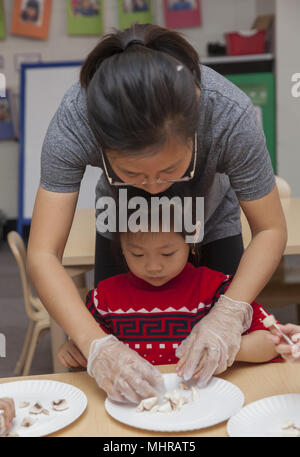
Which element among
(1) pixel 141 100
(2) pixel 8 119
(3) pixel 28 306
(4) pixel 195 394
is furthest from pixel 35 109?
(4) pixel 195 394

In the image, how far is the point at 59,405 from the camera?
856 mm

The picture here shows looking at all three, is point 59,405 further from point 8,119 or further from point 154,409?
point 8,119

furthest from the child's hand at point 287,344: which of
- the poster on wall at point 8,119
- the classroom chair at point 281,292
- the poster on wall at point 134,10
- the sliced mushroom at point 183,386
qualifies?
the poster on wall at point 8,119

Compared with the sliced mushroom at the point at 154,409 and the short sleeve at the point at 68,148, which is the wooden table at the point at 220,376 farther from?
the short sleeve at the point at 68,148

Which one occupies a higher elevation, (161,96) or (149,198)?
(161,96)

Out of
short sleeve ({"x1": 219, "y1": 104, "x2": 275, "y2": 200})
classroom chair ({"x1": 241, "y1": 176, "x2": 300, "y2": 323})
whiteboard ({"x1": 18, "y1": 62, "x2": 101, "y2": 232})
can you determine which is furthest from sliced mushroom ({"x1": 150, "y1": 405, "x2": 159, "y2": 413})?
whiteboard ({"x1": 18, "y1": 62, "x2": 101, "y2": 232})

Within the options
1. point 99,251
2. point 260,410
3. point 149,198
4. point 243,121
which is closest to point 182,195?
point 149,198

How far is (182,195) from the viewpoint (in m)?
1.19

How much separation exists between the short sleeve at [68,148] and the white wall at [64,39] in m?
3.47

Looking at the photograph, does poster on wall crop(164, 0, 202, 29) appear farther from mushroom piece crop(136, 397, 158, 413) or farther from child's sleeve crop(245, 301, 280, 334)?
mushroom piece crop(136, 397, 158, 413)

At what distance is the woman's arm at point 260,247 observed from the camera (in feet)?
3.49

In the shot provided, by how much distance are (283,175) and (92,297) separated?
9.46 feet

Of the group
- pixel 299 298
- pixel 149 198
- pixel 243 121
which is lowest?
pixel 299 298

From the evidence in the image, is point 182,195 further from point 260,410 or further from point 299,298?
point 299,298
